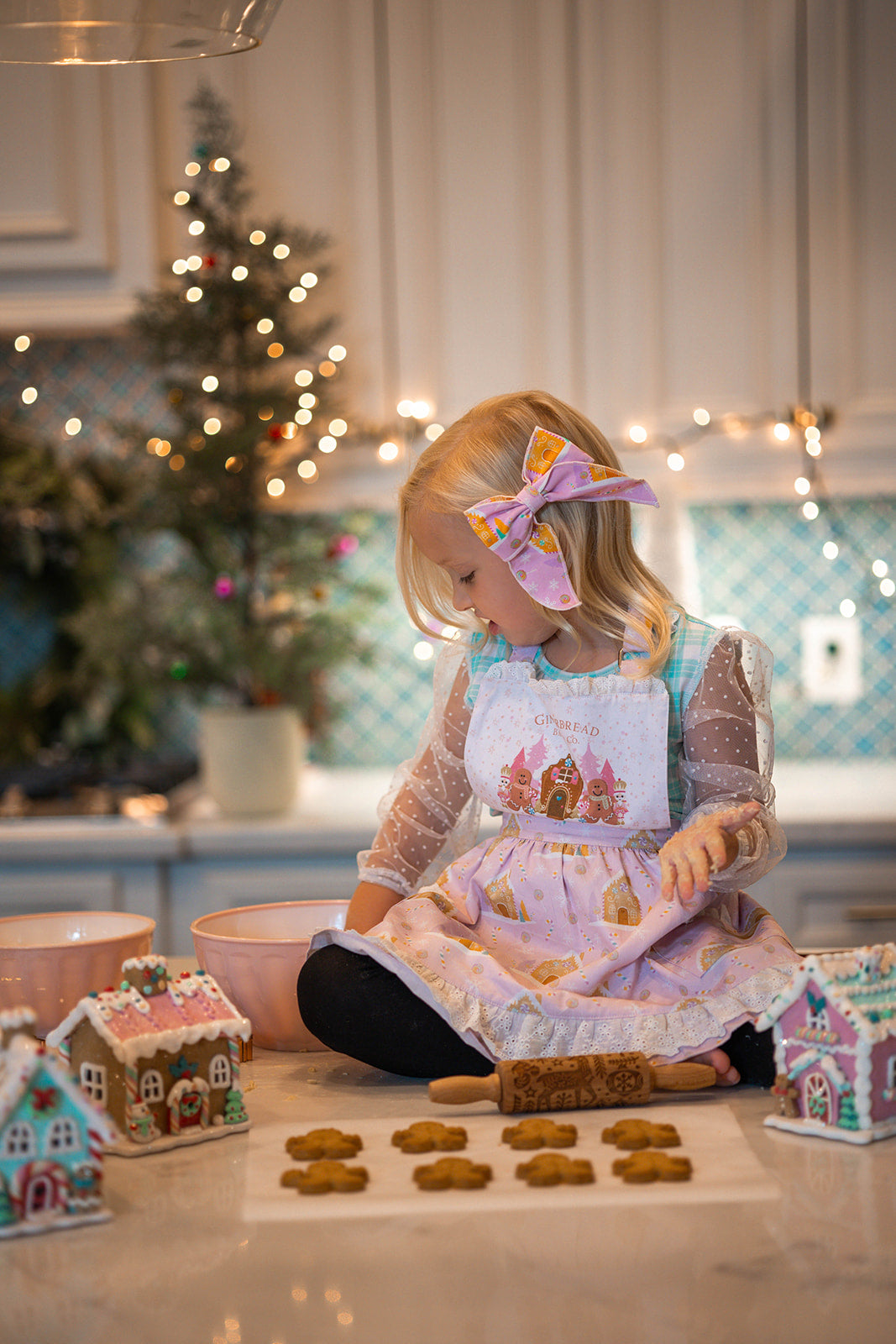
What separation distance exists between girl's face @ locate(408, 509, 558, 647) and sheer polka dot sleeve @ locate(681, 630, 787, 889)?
5.8 inches

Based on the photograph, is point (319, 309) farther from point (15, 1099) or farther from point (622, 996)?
point (15, 1099)

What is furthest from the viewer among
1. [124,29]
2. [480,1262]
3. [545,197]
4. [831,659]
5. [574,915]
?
[831,659]

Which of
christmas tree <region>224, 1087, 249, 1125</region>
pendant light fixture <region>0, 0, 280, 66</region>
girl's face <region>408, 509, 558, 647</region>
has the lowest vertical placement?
christmas tree <region>224, 1087, 249, 1125</region>

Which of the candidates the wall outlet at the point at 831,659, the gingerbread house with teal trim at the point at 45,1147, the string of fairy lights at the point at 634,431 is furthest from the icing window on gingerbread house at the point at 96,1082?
the wall outlet at the point at 831,659

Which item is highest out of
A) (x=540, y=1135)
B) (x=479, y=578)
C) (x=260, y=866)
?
(x=479, y=578)

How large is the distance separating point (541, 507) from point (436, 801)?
11.3 inches

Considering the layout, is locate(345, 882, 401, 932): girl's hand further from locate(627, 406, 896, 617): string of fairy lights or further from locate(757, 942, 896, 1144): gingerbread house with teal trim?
locate(627, 406, 896, 617): string of fairy lights

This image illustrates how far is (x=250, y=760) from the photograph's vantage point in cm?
211

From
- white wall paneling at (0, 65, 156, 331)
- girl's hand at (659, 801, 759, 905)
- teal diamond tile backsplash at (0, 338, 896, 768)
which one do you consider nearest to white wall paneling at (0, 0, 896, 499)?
white wall paneling at (0, 65, 156, 331)

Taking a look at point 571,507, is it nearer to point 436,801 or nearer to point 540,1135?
point 436,801

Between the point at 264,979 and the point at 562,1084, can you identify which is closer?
the point at 562,1084

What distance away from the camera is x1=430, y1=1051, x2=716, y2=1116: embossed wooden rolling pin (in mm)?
795

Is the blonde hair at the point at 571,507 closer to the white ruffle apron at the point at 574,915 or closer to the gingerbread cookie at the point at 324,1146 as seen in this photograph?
the white ruffle apron at the point at 574,915

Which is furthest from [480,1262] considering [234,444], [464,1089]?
[234,444]
